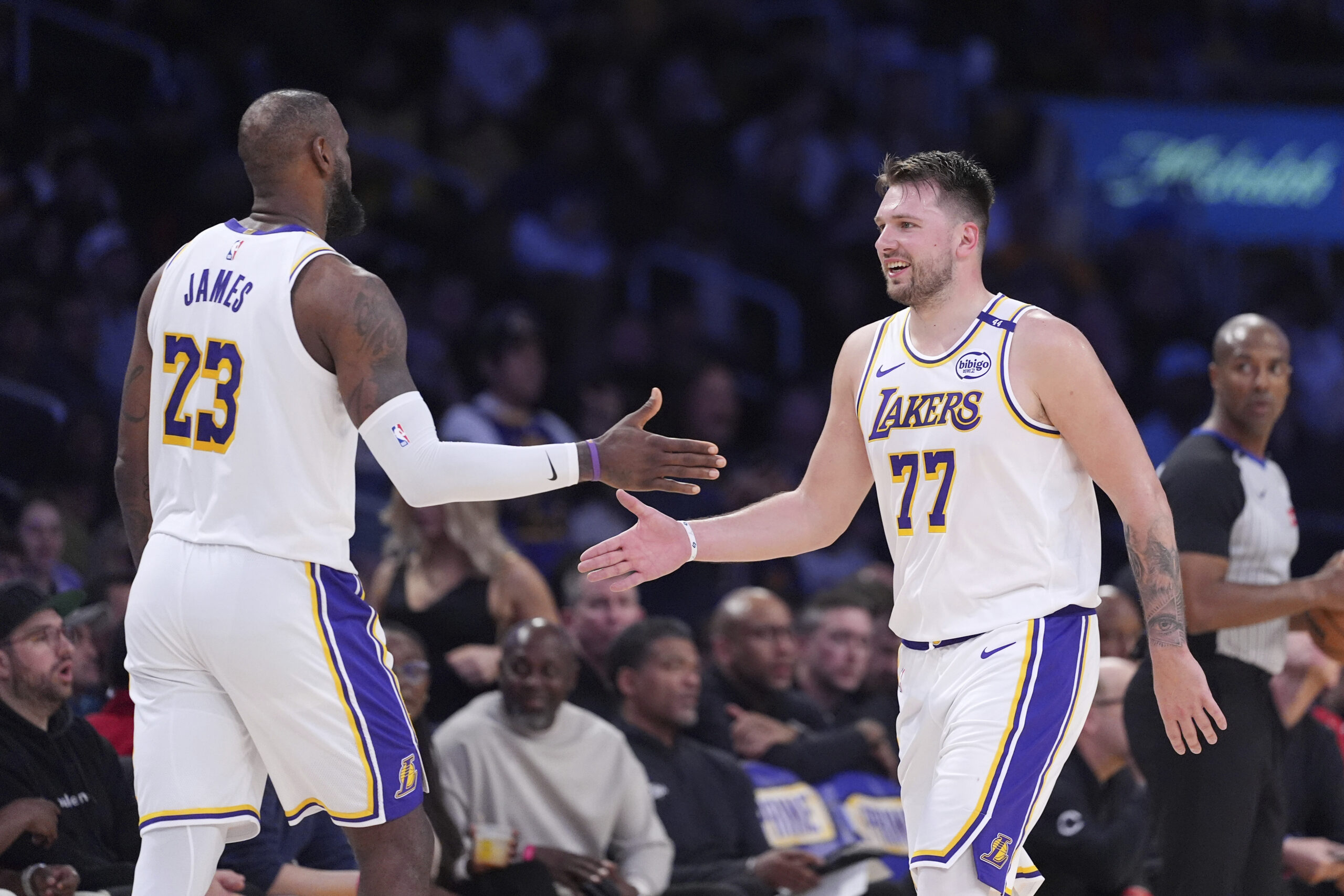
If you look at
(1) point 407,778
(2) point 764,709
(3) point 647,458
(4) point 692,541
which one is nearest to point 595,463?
(3) point 647,458

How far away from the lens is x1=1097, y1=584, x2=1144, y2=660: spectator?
846 cm

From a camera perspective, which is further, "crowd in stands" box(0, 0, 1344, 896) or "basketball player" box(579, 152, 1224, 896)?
"crowd in stands" box(0, 0, 1344, 896)

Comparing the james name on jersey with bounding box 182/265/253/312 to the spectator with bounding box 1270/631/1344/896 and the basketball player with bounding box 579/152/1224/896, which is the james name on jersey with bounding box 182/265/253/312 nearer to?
the basketball player with bounding box 579/152/1224/896

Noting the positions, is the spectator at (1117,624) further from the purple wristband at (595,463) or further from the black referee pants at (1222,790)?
the purple wristband at (595,463)

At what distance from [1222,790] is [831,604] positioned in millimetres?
3272

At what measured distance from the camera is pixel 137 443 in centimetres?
463

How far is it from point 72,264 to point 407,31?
4128 mm

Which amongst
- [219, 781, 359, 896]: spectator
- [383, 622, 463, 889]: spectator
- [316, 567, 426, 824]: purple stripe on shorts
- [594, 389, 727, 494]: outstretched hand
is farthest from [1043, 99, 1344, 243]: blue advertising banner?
[316, 567, 426, 824]: purple stripe on shorts

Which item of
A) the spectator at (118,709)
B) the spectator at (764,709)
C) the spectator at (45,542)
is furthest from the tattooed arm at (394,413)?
the spectator at (45,542)

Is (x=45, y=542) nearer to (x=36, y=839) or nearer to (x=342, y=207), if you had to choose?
(x=36, y=839)

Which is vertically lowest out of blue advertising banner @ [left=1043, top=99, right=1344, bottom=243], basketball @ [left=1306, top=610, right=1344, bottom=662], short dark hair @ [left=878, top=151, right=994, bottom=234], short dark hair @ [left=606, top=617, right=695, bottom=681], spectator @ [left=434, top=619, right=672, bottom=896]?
spectator @ [left=434, top=619, right=672, bottom=896]

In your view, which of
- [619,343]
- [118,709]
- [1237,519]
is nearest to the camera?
[1237,519]

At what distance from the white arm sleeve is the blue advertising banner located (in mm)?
11863

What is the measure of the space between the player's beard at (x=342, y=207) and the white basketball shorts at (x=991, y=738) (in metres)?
1.89
